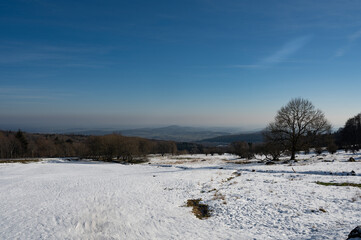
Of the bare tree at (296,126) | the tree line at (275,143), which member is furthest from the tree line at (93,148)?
Result: the bare tree at (296,126)

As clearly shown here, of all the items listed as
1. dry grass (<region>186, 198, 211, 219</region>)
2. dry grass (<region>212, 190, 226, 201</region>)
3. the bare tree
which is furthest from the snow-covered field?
the bare tree

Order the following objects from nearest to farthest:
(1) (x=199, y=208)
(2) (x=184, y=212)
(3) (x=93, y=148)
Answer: (2) (x=184, y=212) < (1) (x=199, y=208) < (3) (x=93, y=148)

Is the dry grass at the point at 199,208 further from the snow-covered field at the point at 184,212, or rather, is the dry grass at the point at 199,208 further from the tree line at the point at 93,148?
the tree line at the point at 93,148

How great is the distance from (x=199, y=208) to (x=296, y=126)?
30775 mm

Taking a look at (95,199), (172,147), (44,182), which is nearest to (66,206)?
(95,199)

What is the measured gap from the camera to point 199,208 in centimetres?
1437

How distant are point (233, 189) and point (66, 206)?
14011 mm

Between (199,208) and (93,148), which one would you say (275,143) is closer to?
(199,208)

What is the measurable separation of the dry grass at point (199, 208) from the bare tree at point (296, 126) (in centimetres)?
2746

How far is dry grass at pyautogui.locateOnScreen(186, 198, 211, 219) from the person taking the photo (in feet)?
42.8

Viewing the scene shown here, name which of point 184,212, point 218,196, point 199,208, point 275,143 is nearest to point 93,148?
point 275,143

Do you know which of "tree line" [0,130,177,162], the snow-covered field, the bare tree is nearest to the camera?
the snow-covered field

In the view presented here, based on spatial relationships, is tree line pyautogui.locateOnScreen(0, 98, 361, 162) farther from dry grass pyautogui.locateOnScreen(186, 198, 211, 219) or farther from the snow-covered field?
dry grass pyautogui.locateOnScreen(186, 198, 211, 219)

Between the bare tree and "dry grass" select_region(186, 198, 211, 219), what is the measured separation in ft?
90.1
